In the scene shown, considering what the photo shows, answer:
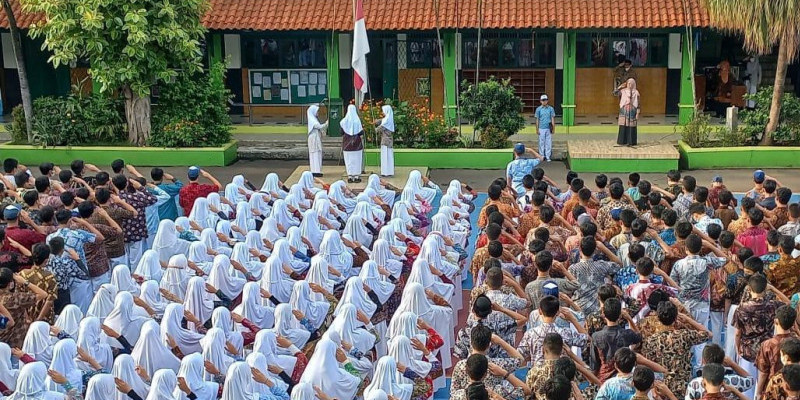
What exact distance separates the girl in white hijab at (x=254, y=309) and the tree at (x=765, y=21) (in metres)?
11.7

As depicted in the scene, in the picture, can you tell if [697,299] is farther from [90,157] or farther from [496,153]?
[90,157]

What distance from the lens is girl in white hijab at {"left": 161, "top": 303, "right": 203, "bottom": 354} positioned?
8008mm

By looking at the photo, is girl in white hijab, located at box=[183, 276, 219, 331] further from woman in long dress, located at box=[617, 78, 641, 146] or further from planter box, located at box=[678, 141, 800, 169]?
planter box, located at box=[678, 141, 800, 169]

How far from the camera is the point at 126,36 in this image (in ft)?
60.4

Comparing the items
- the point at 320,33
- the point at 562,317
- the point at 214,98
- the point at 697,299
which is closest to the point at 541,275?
the point at 562,317

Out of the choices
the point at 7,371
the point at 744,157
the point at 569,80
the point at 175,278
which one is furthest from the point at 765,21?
the point at 7,371

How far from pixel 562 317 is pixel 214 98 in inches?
511

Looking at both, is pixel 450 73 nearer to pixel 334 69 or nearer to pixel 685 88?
pixel 334 69

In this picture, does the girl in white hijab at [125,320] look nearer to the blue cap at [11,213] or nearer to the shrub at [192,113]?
the blue cap at [11,213]

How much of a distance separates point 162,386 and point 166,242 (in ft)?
13.1

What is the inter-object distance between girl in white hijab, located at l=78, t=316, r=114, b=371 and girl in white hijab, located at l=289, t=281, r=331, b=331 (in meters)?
1.55

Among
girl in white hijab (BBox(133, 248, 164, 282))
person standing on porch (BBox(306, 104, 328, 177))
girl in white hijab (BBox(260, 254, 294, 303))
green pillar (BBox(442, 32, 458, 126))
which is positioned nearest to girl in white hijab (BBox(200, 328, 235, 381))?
girl in white hijab (BBox(260, 254, 294, 303))

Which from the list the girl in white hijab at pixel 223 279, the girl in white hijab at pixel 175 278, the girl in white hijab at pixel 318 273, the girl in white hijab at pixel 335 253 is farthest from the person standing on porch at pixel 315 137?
the girl in white hijab at pixel 318 273

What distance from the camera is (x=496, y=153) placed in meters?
18.9
